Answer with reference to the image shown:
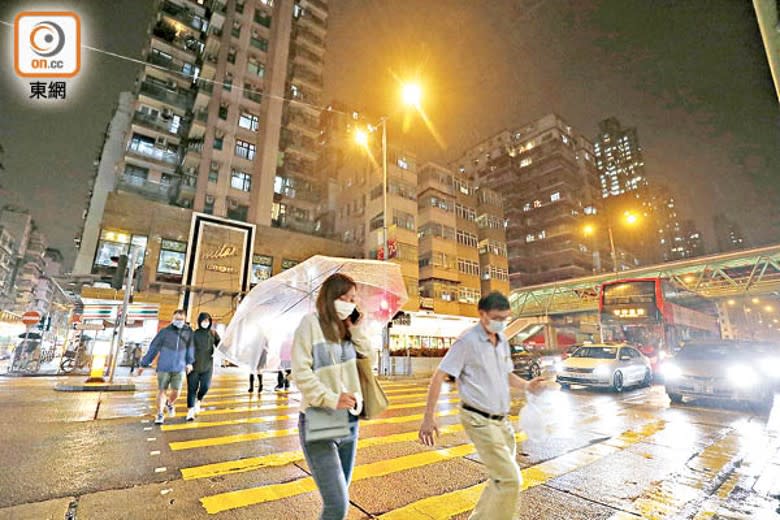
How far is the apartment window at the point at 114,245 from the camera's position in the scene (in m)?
Answer: 25.9

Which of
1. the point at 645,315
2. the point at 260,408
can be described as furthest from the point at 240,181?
the point at 645,315

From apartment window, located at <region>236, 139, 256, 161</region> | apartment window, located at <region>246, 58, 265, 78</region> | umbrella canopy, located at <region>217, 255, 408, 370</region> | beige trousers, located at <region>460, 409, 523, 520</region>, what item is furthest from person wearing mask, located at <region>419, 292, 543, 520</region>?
apartment window, located at <region>246, 58, 265, 78</region>

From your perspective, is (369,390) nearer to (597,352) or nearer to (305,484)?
(305,484)

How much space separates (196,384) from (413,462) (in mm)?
5221

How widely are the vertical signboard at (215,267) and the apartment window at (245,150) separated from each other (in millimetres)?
9836

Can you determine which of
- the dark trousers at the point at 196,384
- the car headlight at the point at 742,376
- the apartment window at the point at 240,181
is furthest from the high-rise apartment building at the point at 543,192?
the dark trousers at the point at 196,384

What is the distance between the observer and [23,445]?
5371 millimetres

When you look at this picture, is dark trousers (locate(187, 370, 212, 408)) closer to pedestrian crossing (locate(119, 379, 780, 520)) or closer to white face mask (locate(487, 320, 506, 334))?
pedestrian crossing (locate(119, 379, 780, 520))

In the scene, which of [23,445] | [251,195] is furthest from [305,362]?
[251,195]

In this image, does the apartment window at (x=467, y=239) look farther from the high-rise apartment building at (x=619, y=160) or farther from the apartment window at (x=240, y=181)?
the high-rise apartment building at (x=619, y=160)

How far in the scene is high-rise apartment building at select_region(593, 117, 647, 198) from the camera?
131m

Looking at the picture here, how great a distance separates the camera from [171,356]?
7234mm

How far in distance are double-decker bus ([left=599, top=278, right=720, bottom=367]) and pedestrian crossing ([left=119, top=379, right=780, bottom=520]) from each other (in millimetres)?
10982

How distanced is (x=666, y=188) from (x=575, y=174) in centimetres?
10688
